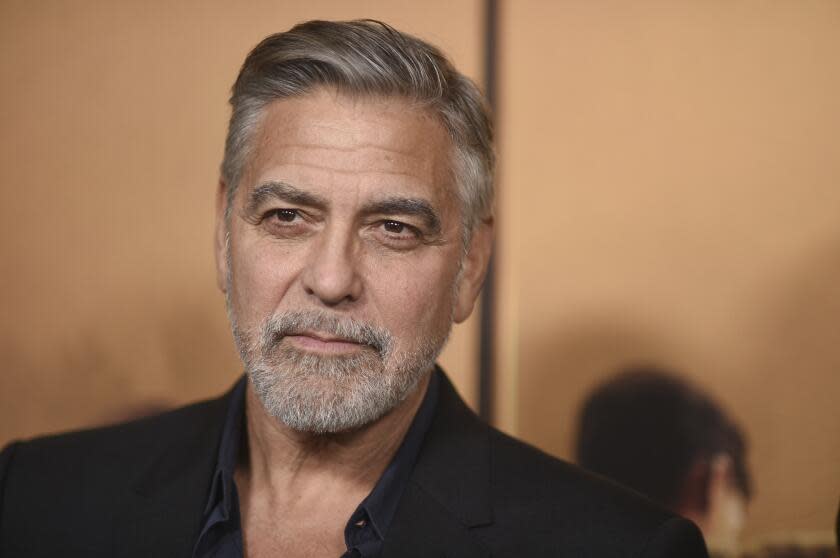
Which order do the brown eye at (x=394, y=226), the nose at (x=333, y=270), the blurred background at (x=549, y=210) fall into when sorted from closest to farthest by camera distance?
1. the nose at (x=333, y=270)
2. the brown eye at (x=394, y=226)
3. the blurred background at (x=549, y=210)

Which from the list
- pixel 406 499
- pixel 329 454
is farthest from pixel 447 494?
pixel 329 454

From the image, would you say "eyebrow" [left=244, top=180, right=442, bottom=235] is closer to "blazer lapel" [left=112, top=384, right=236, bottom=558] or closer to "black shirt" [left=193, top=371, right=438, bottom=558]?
"black shirt" [left=193, top=371, right=438, bottom=558]

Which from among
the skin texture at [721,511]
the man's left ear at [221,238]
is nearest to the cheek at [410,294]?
the man's left ear at [221,238]

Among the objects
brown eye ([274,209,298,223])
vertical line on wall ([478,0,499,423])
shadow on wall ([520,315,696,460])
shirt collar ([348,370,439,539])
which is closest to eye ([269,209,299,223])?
brown eye ([274,209,298,223])

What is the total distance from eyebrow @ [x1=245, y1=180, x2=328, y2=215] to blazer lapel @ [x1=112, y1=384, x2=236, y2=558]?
484 millimetres

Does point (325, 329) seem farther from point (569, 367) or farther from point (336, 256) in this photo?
point (569, 367)

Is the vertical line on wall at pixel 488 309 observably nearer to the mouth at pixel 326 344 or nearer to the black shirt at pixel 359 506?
the black shirt at pixel 359 506

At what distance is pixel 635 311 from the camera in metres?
2.76

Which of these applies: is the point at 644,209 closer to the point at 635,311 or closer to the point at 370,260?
the point at 635,311

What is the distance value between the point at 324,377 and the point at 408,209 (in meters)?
0.33

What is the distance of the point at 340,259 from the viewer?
6.12 feet

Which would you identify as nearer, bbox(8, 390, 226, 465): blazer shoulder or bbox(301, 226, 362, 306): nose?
bbox(301, 226, 362, 306): nose

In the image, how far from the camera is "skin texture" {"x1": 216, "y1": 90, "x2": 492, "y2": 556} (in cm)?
191

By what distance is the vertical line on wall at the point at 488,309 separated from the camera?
2783 millimetres
